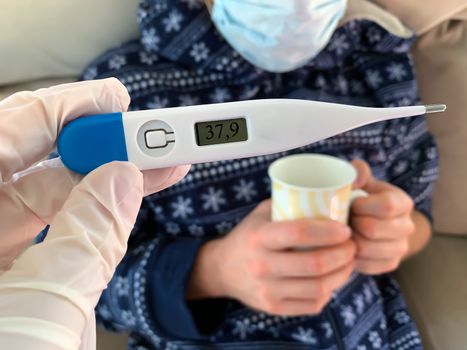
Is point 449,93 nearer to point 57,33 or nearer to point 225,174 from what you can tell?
point 225,174

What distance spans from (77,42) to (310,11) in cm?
32

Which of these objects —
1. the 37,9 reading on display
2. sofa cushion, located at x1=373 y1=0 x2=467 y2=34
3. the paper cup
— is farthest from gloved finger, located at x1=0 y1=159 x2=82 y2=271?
sofa cushion, located at x1=373 y1=0 x2=467 y2=34

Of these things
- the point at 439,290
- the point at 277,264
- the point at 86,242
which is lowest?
the point at 439,290

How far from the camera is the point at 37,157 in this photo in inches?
18.1

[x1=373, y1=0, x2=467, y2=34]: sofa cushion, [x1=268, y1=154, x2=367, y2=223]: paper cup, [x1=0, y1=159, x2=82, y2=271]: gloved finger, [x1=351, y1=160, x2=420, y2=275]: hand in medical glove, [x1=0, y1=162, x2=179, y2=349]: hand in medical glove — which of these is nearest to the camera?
[x1=0, y1=162, x2=179, y2=349]: hand in medical glove

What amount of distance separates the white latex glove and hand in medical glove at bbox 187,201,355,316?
0.21m

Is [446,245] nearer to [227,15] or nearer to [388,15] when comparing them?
[388,15]

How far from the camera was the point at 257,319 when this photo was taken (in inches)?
29.5

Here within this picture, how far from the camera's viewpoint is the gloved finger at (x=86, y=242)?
38cm

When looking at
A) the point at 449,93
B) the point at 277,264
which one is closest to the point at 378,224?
the point at 277,264

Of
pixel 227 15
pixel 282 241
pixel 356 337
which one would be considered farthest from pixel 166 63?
pixel 356 337

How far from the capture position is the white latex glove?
1.19 feet

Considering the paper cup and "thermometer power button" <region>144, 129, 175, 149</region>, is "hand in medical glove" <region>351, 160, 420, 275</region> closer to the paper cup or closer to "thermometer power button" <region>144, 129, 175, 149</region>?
the paper cup

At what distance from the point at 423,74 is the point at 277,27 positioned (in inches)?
12.5
